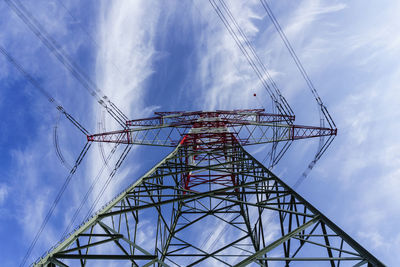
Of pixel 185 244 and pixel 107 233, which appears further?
pixel 185 244

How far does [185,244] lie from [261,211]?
3.73m

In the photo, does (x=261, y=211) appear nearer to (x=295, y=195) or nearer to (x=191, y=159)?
(x=295, y=195)

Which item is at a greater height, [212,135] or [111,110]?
[111,110]

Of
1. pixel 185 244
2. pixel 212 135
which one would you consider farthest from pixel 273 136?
pixel 185 244

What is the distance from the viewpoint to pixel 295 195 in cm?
556

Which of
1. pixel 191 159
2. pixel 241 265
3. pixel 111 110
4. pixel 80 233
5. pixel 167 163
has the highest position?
pixel 111 110

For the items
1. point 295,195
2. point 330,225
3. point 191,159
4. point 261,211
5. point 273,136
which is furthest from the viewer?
point 273,136

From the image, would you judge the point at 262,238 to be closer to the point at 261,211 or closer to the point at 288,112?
A: the point at 261,211

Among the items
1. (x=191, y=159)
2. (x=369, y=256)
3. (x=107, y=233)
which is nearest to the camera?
(x=369, y=256)

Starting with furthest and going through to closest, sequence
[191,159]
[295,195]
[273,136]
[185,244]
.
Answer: [273,136] → [191,159] → [185,244] → [295,195]

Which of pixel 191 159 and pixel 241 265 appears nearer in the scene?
pixel 241 265

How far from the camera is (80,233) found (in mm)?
4707

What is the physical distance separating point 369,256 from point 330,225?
84 centimetres

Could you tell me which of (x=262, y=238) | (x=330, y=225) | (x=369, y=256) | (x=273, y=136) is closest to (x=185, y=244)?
(x=262, y=238)
